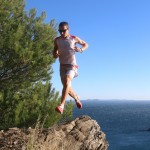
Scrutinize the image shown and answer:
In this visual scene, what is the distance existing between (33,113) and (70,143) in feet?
26.4

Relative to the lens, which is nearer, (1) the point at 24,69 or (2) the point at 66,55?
(2) the point at 66,55

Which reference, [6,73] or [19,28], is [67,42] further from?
[6,73]

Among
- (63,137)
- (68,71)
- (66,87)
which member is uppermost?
(68,71)

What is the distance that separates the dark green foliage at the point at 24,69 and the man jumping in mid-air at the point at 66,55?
328 inches

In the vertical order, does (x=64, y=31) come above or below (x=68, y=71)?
above

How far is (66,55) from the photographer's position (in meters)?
7.31

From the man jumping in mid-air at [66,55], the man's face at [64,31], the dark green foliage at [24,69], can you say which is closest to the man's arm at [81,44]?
the man jumping in mid-air at [66,55]

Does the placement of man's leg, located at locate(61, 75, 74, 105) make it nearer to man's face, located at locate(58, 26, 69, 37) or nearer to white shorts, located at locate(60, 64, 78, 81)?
white shorts, located at locate(60, 64, 78, 81)

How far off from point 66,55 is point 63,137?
2.26 meters

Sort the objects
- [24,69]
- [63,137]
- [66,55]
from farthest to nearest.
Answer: [24,69]
[63,137]
[66,55]

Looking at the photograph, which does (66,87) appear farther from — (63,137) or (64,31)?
(63,137)

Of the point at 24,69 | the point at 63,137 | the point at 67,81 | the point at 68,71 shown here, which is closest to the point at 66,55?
the point at 68,71

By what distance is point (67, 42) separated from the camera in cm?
718

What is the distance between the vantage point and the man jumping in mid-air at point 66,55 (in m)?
7.19
